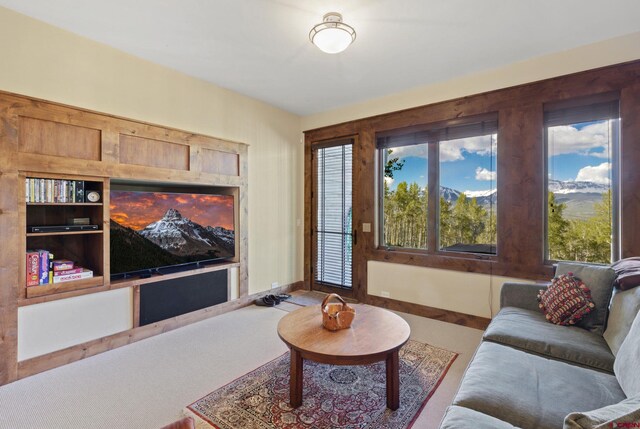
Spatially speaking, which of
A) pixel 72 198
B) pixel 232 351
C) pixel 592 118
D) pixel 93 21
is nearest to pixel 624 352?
pixel 592 118

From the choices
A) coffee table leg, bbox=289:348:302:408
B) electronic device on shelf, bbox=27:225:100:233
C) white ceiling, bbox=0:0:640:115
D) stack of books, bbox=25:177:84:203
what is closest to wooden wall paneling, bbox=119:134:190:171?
stack of books, bbox=25:177:84:203

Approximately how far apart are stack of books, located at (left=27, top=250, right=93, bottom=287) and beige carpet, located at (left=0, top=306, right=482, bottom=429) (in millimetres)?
722

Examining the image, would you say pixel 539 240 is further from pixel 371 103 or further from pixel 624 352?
pixel 371 103

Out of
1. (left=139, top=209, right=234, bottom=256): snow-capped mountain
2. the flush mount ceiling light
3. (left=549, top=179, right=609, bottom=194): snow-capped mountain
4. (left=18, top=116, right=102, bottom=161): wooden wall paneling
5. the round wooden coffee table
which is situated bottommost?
the round wooden coffee table

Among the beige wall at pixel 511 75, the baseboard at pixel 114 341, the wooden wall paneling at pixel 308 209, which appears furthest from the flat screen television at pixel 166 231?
the beige wall at pixel 511 75

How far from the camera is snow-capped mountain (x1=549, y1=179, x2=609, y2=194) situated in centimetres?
298

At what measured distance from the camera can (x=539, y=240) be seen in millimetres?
3131

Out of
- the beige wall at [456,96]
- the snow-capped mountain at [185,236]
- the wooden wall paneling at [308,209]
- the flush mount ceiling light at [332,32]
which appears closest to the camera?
the flush mount ceiling light at [332,32]

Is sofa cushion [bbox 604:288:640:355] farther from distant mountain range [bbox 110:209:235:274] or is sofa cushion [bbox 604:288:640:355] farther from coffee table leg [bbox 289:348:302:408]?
distant mountain range [bbox 110:209:235:274]

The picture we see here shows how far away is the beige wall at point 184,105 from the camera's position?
2430 millimetres

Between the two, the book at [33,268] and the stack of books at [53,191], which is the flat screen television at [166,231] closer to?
the stack of books at [53,191]

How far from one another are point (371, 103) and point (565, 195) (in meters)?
2.50

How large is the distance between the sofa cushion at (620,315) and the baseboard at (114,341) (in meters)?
3.58

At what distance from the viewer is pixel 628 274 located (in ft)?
6.62
